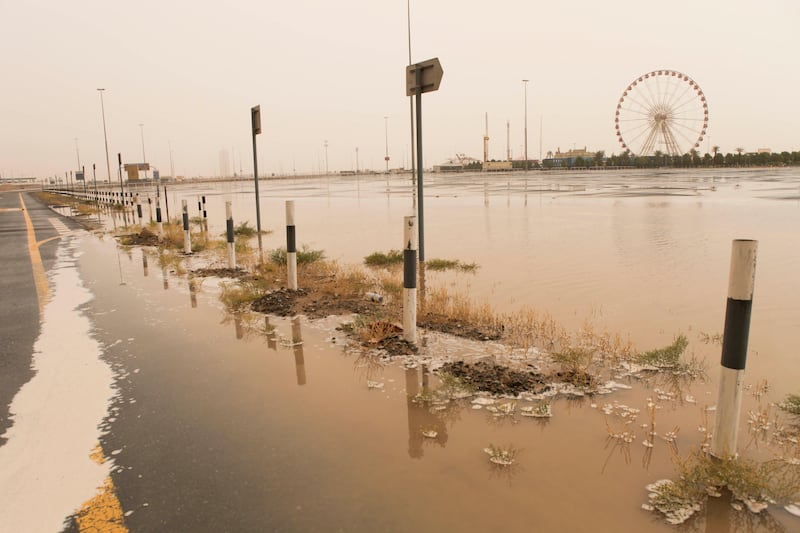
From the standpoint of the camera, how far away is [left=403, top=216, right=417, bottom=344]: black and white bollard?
18.1 feet

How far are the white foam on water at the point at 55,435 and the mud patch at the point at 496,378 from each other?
2.71 metres

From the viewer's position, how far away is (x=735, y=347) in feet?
10.7

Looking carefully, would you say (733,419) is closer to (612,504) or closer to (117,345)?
(612,504)

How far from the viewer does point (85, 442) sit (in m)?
3.69

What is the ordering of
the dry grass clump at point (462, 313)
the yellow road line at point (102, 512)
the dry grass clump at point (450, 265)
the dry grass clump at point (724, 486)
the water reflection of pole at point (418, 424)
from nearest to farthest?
the yellow road line at point (102, 512) < the dry grass clump at point (724, 486) < the water reflection of pole at point (418, 424) < the dry grass clump at point (462, 313) < the dry grass clump at point (450, 265)

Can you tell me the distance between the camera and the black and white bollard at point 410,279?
552cm

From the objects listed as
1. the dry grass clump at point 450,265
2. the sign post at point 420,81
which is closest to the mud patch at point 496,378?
the sign post at point 420,81

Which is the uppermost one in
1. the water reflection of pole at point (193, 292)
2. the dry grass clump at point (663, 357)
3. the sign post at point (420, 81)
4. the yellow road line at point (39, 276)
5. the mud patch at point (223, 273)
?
the sign post at point (420, 81)

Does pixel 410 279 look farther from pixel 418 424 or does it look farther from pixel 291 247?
pixel 291 247

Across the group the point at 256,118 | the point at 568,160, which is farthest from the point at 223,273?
the point at 568,160

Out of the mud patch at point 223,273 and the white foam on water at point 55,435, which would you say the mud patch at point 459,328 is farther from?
the mud patch at point 223,273

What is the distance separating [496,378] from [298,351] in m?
2.06

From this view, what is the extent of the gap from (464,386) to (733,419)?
1.89 metres

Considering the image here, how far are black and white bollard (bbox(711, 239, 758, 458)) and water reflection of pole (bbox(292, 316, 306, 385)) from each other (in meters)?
3.09
